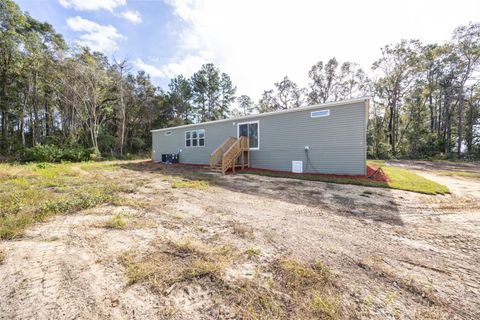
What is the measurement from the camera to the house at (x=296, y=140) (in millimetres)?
7281

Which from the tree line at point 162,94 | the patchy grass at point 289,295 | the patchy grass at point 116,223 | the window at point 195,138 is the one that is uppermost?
the tree line at point 162,94

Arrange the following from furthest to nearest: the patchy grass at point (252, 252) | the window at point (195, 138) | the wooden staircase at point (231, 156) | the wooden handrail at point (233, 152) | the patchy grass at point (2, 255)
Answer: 1. the window at point (195, 138)
2. the wooden staircase at point (231, 156)
3. the wooden handrail at point (233, 152)
4. the patchy grass at point (252, 252)
5. the patchy grass at point (2, 255)

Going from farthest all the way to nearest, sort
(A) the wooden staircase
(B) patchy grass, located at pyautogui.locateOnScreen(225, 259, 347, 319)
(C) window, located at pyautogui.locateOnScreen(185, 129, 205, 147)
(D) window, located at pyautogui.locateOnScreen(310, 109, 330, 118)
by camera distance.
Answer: (C) window, located at pyautogui.locateOnScreen(185, 129, 205, 147)
(A) the wooden staircase
(D) window, located at pyautogui.locateOnScreen(310, 109, 330, 118)
(B) patchy grass, located at pyautogui.locateOnScreen(225, 259, 347, 319)

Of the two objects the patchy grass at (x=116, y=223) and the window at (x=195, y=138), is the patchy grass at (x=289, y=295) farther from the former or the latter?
the window at (x=195, y=138)

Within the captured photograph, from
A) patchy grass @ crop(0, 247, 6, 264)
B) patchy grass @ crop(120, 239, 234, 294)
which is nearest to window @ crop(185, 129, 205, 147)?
patchy grass @ crop(120, 239, 234, 294)

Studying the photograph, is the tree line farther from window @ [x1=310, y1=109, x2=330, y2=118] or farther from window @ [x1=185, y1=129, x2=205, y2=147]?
window @ [x1=310, y1=109, x2=330, y2=118]

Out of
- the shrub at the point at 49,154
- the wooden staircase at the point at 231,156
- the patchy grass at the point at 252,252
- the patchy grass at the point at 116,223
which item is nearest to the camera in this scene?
the patchy grass at the point at 252,252

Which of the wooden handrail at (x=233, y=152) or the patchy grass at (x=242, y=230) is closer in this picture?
the patchy grass at (x=242, y=230)

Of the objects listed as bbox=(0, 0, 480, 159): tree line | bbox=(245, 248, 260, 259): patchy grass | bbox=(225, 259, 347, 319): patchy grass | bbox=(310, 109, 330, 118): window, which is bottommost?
bbox=(225, 259, 347, 319): patchy grass

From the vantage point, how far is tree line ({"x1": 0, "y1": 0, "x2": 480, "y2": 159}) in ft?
49.8

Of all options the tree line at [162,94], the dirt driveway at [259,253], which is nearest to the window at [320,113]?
the dirt driveway at [259,253]

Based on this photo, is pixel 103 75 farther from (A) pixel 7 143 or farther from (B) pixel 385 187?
(B) pixel 385 187

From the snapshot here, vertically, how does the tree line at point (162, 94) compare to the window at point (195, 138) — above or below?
above

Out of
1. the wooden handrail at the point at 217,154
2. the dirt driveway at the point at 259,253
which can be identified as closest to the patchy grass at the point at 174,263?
the dirt driveway at the point at 259,253
